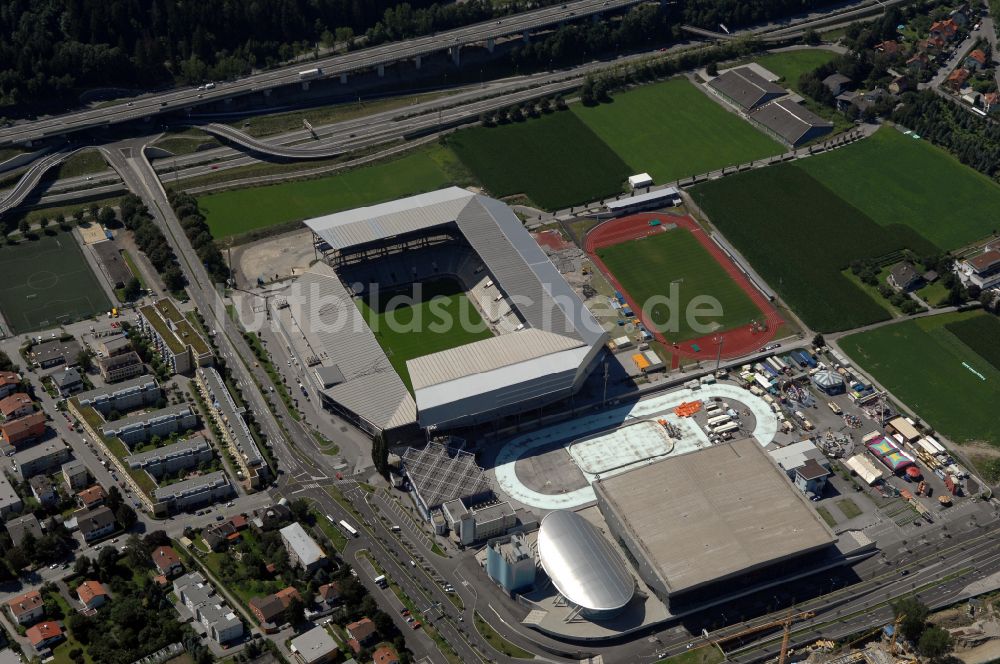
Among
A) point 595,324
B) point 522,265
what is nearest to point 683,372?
point 595,324

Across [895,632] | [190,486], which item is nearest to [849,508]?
[895,632]

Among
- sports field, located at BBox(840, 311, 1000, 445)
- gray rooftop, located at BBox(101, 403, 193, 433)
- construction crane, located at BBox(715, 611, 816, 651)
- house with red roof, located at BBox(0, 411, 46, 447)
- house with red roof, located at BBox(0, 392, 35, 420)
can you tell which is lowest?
construction crane, located at BBox(715, 611, 816, 651)

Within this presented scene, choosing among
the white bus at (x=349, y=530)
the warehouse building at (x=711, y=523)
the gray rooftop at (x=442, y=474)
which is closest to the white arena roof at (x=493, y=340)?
the gray rooftop at (x=442, y=474)

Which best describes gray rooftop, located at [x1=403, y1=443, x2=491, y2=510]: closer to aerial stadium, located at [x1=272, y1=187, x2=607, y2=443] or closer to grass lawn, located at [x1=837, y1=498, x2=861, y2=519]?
aerial stadium, located at [x1=272, y1=187, x2=607, y2=443]

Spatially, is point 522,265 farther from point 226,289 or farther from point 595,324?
point 226,289

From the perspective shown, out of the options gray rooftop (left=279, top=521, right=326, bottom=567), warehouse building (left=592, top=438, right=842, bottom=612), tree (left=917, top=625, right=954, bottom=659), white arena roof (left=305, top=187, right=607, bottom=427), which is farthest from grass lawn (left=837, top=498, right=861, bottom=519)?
gray rooftop (left=279, top=521, right=326, bottom=567)

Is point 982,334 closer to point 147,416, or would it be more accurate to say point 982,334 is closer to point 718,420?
point 718,420
